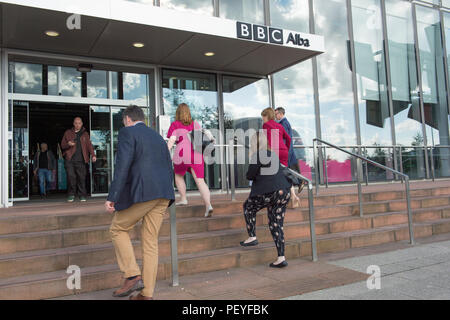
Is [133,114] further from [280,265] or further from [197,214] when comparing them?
[280,265]

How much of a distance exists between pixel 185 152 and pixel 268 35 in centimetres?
361

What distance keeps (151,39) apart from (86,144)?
2451 millimetres

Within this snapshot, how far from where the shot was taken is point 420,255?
5184mm

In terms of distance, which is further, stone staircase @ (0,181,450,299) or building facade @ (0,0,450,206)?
building facade @ (0,0,450,206)

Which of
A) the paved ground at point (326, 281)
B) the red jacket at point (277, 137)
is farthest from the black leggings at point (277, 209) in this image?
the red jacket at point (277, 137)

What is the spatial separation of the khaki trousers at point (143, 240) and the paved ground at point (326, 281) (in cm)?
43

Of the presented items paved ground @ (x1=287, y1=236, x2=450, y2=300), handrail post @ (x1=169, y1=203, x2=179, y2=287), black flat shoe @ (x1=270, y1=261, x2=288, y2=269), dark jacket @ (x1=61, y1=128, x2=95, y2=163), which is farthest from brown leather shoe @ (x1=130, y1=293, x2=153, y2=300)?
dark jacket @ (x1=61, y1=128, x2=95, y2=163)

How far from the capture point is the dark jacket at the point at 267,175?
4.40 metres

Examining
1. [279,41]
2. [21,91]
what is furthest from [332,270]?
[21,91]

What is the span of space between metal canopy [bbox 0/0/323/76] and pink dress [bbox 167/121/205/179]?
2.34 meters

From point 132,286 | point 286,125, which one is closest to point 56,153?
point 286,125

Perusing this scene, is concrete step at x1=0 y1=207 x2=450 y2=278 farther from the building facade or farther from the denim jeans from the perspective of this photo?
the denim jeans

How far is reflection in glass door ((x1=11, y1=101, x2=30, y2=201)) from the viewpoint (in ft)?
25.8
